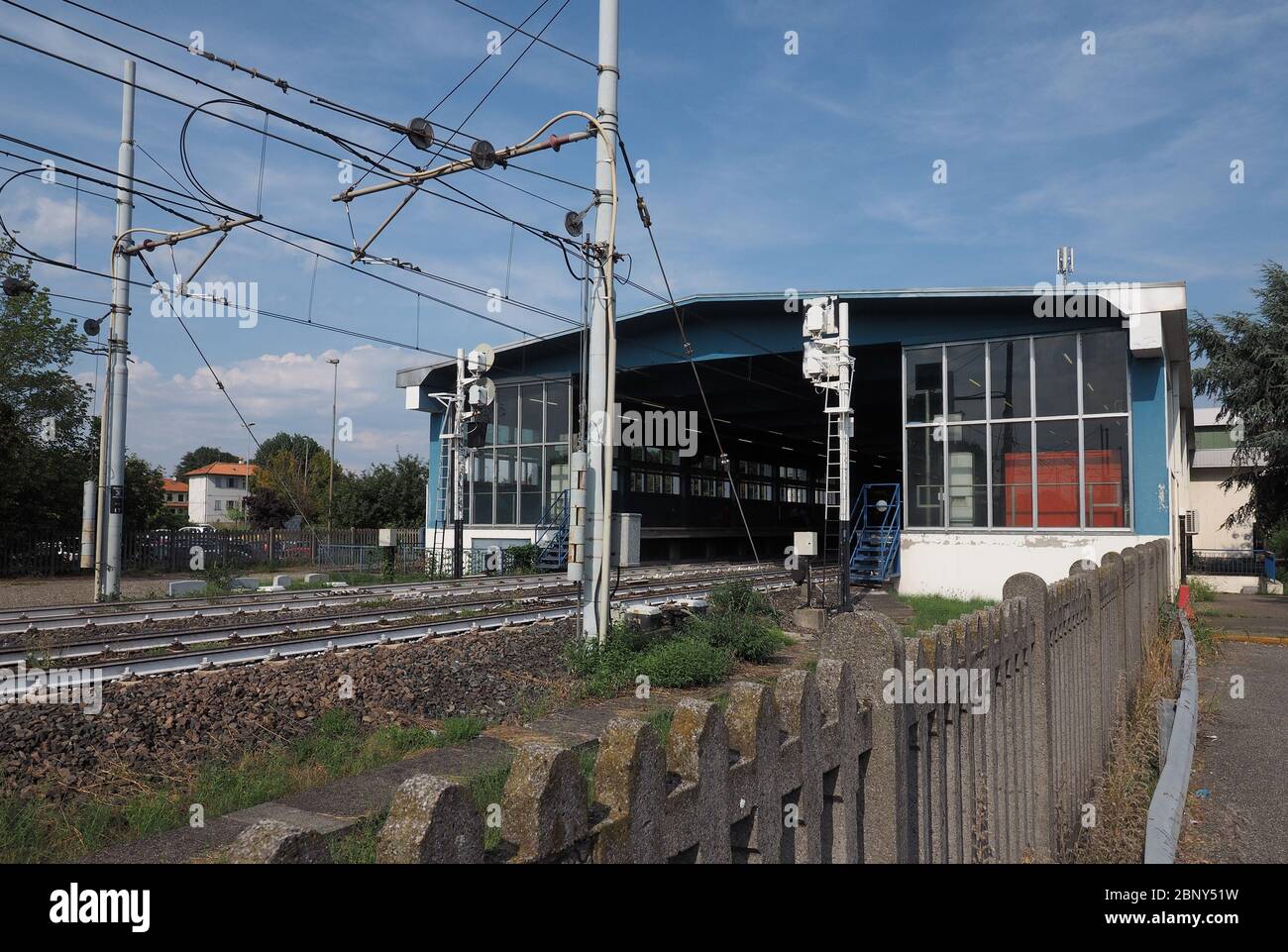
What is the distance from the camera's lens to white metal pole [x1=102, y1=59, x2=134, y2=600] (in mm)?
17828

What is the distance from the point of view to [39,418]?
33.0m

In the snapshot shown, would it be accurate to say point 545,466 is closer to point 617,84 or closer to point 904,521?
point 904,521

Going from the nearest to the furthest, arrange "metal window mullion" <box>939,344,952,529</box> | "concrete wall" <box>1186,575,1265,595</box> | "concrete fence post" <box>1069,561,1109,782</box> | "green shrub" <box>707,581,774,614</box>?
1. "concrete fence post" <box>1069,561,1109,782</box>
2. "green shrub" <box>707,581,774,614</box>
3. "metal window mullion" <box>939,344,952,529</box>
4. "concrete wall" <box>1186,575,1265,595</box>

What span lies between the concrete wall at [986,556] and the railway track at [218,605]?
8.65 m

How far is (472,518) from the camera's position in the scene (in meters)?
33.6

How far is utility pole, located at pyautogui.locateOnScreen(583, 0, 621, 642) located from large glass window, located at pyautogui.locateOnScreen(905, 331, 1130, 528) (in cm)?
A: 1386

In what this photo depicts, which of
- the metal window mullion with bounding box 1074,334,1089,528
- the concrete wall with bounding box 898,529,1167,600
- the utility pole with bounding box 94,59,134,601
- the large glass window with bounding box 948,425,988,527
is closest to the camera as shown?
the utility pole with bounding box 94,59,134,601

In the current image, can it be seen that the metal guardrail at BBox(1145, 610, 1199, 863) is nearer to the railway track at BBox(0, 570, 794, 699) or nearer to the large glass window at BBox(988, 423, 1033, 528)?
the railway track at BBox(0, 570, 794, 699)

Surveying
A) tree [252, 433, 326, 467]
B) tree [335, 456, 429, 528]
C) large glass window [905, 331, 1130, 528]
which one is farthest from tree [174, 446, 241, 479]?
large glass window [905, 331, 1130, 528]

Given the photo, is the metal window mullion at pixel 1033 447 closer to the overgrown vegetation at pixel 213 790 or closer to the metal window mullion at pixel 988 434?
the metal window mullion at pixel 988 434
